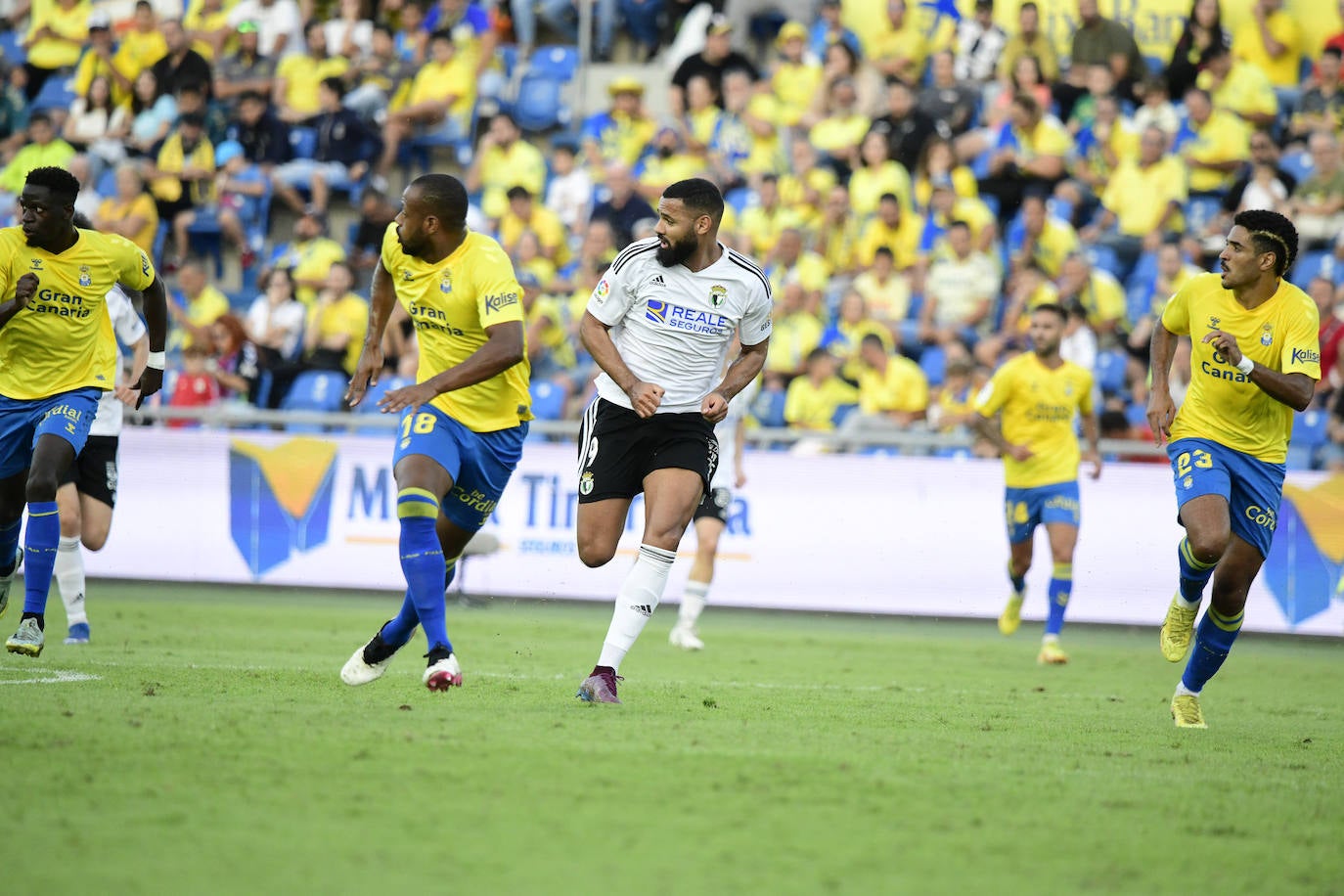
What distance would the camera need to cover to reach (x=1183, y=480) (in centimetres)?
804

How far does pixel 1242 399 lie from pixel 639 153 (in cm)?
1397

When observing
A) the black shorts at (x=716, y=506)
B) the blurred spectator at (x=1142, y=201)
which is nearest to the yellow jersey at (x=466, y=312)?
the black shorts at (x=716, y=506)

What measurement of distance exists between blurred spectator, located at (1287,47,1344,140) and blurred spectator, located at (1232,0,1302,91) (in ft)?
3.28

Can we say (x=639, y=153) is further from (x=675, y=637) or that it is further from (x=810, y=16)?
(x=675, y=637)

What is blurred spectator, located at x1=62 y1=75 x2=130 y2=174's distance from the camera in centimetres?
2181

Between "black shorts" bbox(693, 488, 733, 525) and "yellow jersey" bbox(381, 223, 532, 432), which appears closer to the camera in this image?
"yellow jersey" bbox(381, 223, 532, 432)

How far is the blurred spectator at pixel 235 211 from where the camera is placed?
68.6ft

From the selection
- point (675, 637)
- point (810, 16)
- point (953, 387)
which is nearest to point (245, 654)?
point (675, 637)

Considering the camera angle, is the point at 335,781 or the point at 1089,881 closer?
the point at 1089,881

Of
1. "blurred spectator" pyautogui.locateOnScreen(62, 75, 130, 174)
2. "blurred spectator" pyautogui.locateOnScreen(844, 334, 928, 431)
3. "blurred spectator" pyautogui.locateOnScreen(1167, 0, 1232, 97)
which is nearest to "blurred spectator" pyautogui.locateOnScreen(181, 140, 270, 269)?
"blurred spectator" pyautogui.locateOnScreen(62, 75, 130, 174)

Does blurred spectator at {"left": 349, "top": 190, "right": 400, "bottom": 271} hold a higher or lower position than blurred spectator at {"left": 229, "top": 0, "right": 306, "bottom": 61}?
lower

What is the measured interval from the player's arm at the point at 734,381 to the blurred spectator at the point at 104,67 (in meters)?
17.0

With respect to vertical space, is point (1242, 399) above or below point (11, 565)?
above

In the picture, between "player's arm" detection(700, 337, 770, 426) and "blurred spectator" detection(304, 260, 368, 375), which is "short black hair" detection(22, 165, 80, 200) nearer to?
"player's arm" detection(700, 337, 770, 426)
